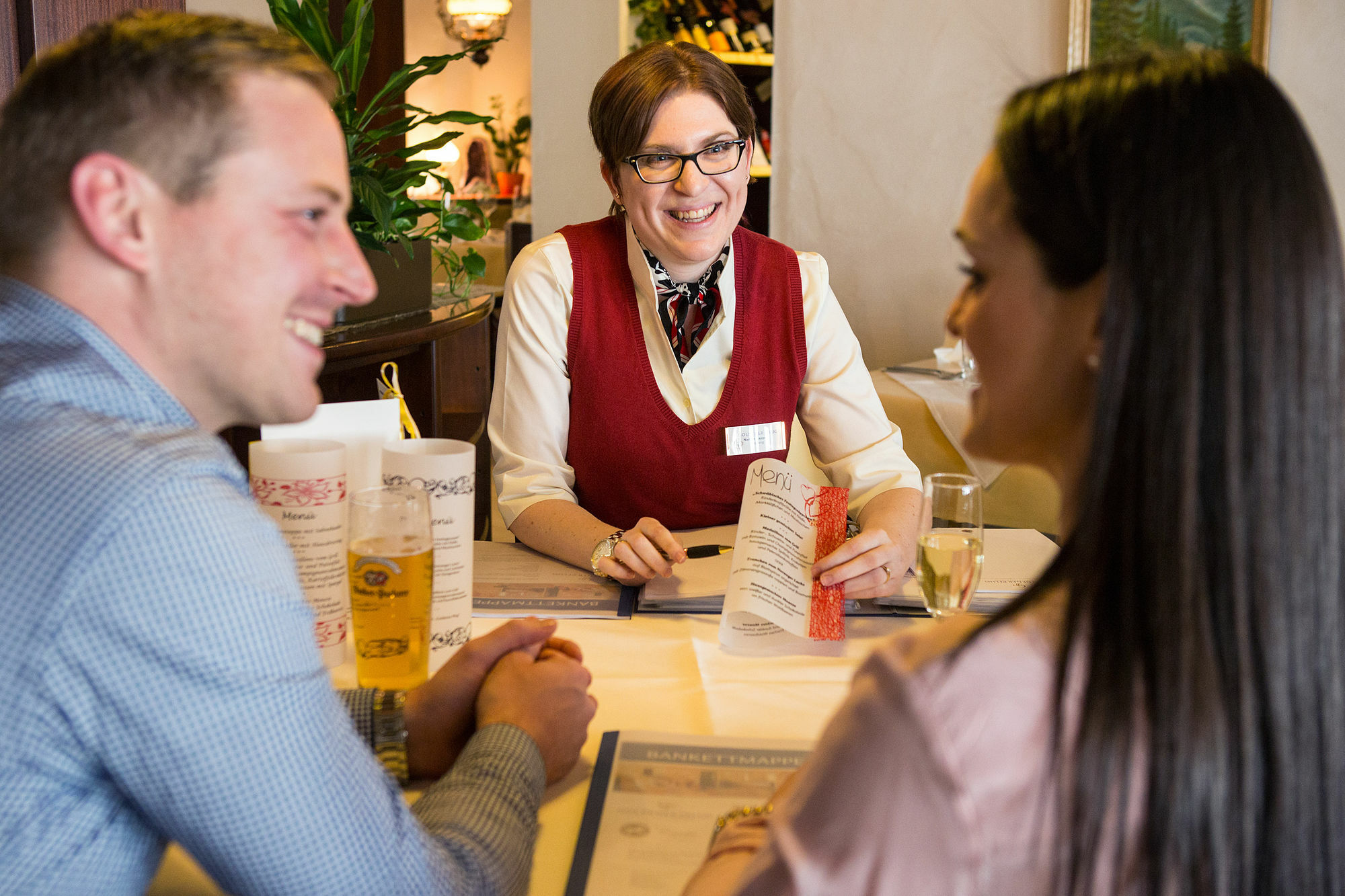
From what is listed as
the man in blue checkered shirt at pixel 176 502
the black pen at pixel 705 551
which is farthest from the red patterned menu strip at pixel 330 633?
the black pen at pixel 705 551

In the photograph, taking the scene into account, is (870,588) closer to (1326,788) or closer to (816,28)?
(1326,788)

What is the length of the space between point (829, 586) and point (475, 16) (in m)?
8.28

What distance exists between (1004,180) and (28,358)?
646mm

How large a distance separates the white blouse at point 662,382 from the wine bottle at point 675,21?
2840mm

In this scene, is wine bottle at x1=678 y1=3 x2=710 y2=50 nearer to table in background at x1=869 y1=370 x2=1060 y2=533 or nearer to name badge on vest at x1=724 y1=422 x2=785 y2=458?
table in background at x1=869 y1=370 x2=1060 y2=533

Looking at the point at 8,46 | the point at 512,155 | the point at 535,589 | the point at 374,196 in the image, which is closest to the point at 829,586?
the point at 535,589

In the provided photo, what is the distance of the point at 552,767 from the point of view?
956 millimetres

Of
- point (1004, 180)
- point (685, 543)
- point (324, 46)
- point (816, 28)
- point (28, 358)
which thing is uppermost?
point (816, 28)

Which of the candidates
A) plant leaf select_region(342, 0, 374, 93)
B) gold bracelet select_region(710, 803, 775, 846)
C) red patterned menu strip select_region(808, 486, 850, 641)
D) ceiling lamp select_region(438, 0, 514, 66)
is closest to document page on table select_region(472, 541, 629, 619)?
red patterned menu strip select_region(808, 486, 850, 641)

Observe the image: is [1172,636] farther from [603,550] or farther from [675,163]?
[675,163]

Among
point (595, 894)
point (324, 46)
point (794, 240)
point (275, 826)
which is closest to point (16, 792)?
point (275, 826)

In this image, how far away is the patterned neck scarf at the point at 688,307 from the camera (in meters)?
1.99

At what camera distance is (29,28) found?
2133 millimetres

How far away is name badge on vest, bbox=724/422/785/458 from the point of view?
Answer: 1935 millimetres
